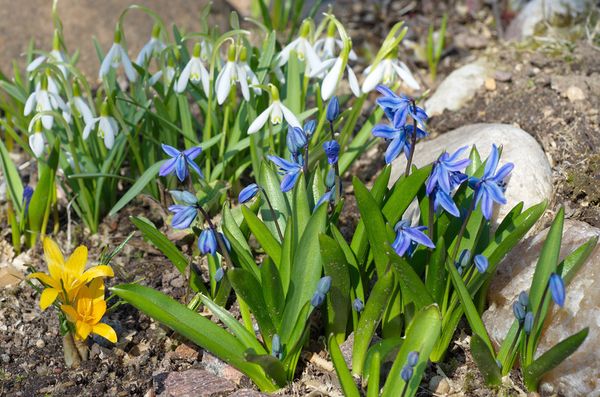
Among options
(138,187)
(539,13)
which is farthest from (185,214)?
(539,13)

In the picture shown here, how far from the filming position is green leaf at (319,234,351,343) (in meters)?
2.67

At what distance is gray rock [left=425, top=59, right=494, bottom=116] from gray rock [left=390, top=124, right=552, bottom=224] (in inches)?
30.2

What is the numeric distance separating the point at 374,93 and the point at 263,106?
5.05 feet

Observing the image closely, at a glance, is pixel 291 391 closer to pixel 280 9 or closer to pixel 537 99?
pixel 537 99

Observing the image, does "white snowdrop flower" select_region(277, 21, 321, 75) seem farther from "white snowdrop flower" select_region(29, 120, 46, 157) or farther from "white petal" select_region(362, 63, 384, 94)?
"white snowdrop flower" select_region(29, 120, 46, 157)

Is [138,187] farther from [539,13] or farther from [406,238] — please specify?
[539,13]

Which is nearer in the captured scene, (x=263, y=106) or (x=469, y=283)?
(x=469, y=283)

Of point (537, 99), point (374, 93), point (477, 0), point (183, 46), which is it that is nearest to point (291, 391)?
point (183, 46)

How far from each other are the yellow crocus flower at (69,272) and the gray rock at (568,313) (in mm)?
1476

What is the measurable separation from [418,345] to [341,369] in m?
0.27

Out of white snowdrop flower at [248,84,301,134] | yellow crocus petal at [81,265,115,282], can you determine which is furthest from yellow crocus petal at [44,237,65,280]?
white snowdrop flower at [248,84,301,134]

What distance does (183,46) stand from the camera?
13.1 feet

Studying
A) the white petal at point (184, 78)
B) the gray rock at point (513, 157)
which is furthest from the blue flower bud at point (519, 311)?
the white petal at point (184, 78)

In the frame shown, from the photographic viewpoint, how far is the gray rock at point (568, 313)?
2.67m
